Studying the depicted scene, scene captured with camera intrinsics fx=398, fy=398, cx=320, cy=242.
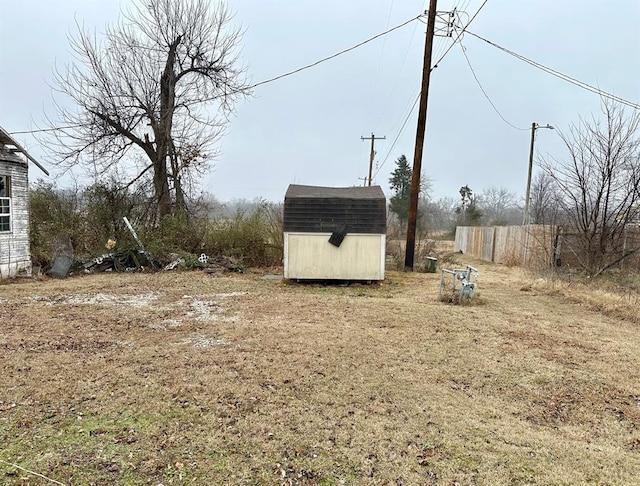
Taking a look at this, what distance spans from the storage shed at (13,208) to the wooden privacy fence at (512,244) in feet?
46.2

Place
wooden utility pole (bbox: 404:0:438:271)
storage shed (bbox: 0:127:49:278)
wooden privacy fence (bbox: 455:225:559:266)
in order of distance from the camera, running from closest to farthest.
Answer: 1. storage shed (bbox: 0:127:49:278)
2. wooden utility pole (bbox: 404:0:438:271)
3. wooden privacy fence (bbox: 455:225:559:266)

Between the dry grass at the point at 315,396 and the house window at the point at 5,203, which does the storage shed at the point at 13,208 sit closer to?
the house window at the point at 5,203

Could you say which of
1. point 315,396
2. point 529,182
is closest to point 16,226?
point 315,396

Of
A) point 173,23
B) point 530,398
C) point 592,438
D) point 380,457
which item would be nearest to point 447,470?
point 380,457

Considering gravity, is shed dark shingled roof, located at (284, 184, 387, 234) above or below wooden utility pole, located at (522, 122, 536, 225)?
below

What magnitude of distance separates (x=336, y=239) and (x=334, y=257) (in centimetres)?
46

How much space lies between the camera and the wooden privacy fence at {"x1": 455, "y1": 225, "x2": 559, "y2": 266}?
11755 millimetres

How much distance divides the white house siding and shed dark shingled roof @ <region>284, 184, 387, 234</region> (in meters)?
6.63

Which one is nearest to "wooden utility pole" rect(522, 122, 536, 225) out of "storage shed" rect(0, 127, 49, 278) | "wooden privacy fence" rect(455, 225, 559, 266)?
"wooden privacy fence" rect(455, 225, 559, 266)

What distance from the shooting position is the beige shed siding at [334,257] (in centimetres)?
988

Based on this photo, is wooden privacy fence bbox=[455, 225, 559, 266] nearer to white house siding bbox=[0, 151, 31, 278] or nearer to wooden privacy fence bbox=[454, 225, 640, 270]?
wooden privacy fence bbox=[454, 225, 640, 270]

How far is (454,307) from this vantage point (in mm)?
7238

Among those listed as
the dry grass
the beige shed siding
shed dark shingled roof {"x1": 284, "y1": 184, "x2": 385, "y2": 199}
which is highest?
→ shed dark shingled roof {"x1": 284, "y1": 184, "x2": 385, "y2": 199}

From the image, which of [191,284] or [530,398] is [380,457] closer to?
[530,398]
